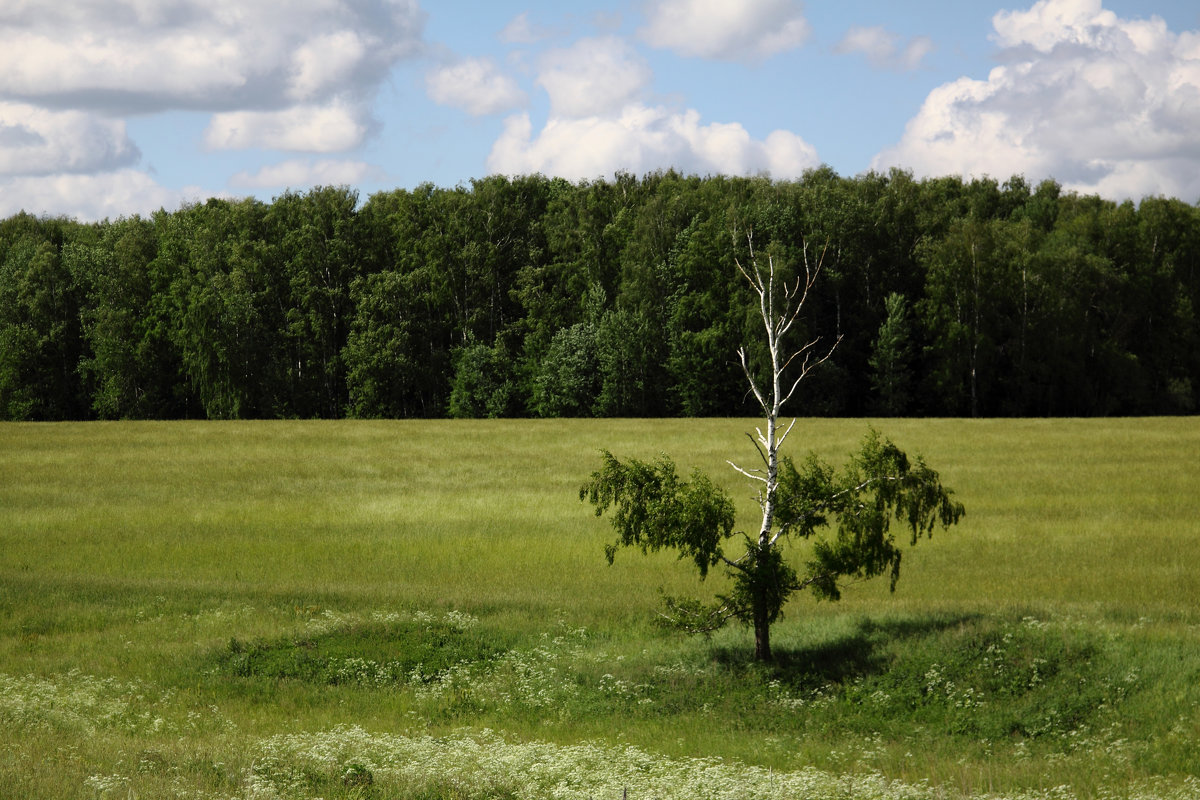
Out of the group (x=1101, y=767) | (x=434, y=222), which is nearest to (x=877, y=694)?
(x=1101, y=767)

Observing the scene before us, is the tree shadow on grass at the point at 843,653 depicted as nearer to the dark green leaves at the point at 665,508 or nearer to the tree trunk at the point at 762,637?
the tree trunk at the point at 762,637

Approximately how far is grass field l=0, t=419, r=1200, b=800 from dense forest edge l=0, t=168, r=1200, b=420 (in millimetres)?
38412

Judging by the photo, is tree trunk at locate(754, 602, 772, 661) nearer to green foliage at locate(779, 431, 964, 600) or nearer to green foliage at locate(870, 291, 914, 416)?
green foliage at locate(779, 431, 964, 600)

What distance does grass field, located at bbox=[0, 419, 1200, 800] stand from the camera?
1266 centimetres

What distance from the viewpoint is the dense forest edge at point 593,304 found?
3118 inches

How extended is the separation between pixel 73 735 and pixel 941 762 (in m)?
12.2

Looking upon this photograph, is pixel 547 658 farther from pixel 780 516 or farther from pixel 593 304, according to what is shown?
pixel 593 304

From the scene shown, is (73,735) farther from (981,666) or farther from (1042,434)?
(1042,434)

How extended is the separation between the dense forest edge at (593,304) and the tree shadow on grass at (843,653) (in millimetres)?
55005

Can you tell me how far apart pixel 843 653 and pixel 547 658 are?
5.70m

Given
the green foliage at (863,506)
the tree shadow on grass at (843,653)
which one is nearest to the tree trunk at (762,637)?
the tree shadow on grass at (843,653)

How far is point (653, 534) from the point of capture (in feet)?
60.1

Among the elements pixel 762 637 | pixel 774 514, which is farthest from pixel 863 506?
pixel 762 637

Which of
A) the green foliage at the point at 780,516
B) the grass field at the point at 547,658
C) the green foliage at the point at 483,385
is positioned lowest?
the grass field at the point at 547,658
